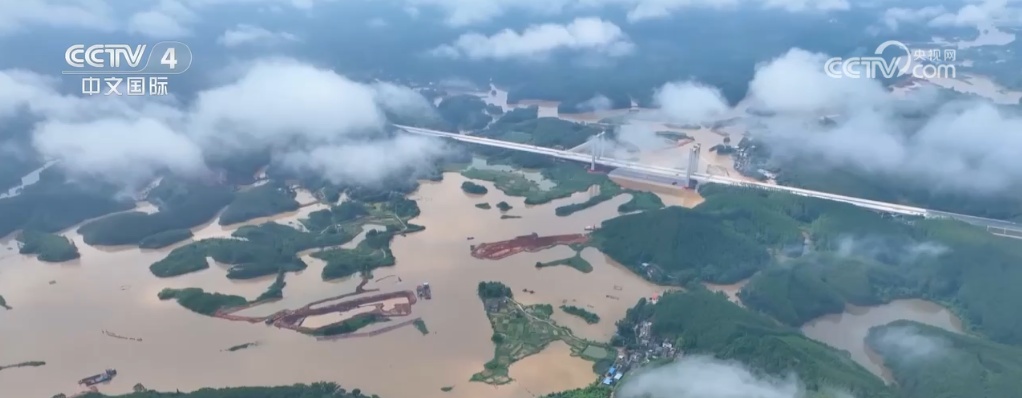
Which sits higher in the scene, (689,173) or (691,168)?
(691,168)

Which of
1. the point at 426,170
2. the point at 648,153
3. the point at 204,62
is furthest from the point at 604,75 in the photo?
the point at 204,62

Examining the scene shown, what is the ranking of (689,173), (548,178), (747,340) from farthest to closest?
1. (548,178)
2. (689,173)
3. (747,340)

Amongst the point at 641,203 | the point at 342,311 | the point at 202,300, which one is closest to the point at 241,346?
the point at 202,300

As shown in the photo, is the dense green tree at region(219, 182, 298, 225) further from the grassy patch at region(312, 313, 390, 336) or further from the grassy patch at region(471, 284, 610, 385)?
the grassy patch at region(471, 284, 610, 385)

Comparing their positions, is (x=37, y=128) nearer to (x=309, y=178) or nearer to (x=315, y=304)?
(x=309, y=178)

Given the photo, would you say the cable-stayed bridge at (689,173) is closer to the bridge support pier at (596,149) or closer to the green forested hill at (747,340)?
the bridge support pier at (596,149)

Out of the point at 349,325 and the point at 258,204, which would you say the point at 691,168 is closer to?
the point at 258,204
